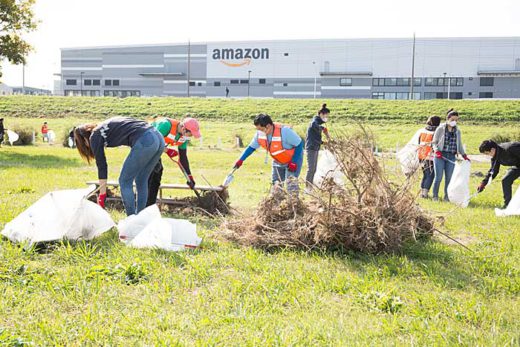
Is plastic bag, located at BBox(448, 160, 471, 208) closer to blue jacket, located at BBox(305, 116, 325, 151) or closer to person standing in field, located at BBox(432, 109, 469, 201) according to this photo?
person standing in field, located at BBox(432, 109, 469, 201)

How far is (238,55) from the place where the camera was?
66.5 metres

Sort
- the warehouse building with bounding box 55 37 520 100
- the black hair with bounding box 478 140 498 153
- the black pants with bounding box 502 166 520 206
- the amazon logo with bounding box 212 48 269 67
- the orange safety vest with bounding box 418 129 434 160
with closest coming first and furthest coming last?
the black hair with bounding box 478 140 498 153
the black pants with bounding box 502 166 520 206
the orange safety vest with bounding box 418 129 434 160
the warehouse building with bounding box 55 37 520 100
the amazon logo with bounding box 212 48 269 67

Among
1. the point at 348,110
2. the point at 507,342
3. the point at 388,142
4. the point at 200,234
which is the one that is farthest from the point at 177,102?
the point at 507,342

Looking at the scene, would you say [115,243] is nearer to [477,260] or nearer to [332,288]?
[332,288]

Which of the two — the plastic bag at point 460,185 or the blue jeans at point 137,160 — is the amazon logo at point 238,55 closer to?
the plastic bag at point 460,185

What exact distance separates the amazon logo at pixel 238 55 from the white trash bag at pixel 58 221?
206ft

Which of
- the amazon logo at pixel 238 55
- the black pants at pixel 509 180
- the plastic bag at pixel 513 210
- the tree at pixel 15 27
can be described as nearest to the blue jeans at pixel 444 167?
the black pants at pixel 509 180

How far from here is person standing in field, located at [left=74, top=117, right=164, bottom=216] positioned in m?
5.12

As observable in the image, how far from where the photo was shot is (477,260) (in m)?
4.66

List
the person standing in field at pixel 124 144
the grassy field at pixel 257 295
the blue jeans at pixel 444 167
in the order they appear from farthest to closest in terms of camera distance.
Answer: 1. the blue jeans at pixel 444 167
2. the person standing in field at pixel 124 144
3. the grassy field at pixel 257 295

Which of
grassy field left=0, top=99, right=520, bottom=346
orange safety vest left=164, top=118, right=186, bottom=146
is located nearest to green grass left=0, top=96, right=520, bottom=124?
orange safety vest left=164, top=118, right=186, bottom=146

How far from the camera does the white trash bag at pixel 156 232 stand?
4684 mm

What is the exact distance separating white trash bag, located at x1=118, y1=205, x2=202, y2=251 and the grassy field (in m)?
0.14

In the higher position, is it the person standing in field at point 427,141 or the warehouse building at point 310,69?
the warehouse building at point 310,69
